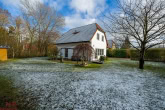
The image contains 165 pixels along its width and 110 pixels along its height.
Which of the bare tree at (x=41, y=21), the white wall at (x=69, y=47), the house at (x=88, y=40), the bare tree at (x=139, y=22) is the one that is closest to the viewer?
the bare tree at (x=139, y=22)

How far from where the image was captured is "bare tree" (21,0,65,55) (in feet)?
55.2

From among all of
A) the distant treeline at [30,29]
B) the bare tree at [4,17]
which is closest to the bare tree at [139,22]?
the distant treeline at [30,29]

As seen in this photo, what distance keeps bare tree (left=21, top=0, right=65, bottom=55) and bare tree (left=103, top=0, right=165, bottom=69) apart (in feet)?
55.7

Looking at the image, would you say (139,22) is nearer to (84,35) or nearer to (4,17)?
(84,35)

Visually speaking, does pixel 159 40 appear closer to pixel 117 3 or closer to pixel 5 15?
pixel 117 3

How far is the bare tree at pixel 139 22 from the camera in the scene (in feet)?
20.1

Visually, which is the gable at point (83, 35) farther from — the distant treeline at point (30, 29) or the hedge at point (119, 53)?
the hedge at point (119, 53)

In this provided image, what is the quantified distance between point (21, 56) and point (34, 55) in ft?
9.46

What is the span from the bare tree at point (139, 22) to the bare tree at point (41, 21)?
1699 cm

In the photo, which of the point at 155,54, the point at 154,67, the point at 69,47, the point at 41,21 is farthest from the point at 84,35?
the point at 155,54

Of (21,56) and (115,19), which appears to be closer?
(115,19)

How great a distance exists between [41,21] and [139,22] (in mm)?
19933

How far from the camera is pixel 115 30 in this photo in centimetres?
757

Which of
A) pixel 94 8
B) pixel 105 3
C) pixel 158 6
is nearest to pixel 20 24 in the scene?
pixel 94 8
